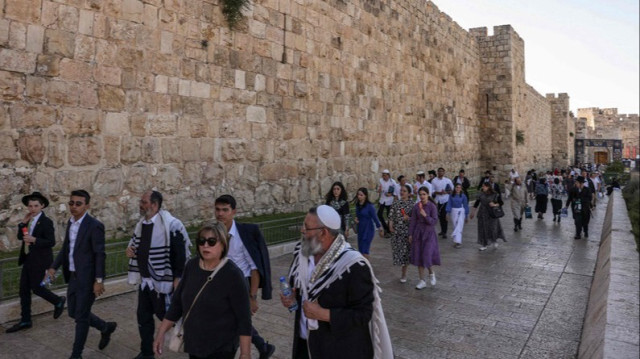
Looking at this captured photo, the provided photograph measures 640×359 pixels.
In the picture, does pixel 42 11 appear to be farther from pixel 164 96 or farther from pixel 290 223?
pixel 290 223

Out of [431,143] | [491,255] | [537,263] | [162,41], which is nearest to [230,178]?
[162,41]

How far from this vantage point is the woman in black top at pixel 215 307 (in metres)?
2.62

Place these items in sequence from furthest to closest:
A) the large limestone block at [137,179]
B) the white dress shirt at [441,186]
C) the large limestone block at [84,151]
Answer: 1. the white dress shirt at [441,186]
2. the large limestone block at [137,179]
3. the large limestone block at [84,151]

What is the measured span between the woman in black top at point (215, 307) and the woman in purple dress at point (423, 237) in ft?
13.6

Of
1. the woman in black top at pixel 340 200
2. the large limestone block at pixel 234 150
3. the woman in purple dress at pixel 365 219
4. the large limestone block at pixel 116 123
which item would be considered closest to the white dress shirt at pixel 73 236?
the large limestone block at pixel 116 123

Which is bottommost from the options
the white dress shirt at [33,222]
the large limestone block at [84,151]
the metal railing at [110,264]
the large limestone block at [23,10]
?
the metal railing at [110,264]

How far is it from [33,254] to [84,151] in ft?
8.17

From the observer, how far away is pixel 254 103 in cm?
945

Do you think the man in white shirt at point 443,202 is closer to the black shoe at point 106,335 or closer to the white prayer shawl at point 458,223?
the white prayer shawl at point 458,223

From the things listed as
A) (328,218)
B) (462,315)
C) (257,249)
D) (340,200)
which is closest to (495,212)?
(340,200)

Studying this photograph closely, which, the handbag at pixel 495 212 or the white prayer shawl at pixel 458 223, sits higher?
the handbag at pixel 495 212

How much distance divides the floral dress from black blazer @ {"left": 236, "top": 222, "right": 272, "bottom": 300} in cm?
347

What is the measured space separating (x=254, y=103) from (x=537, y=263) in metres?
6.27

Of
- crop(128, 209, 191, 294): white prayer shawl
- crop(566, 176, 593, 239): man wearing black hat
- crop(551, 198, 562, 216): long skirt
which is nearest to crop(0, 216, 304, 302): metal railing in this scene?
crop(128, 209, 191, 294): white prayer shawl
